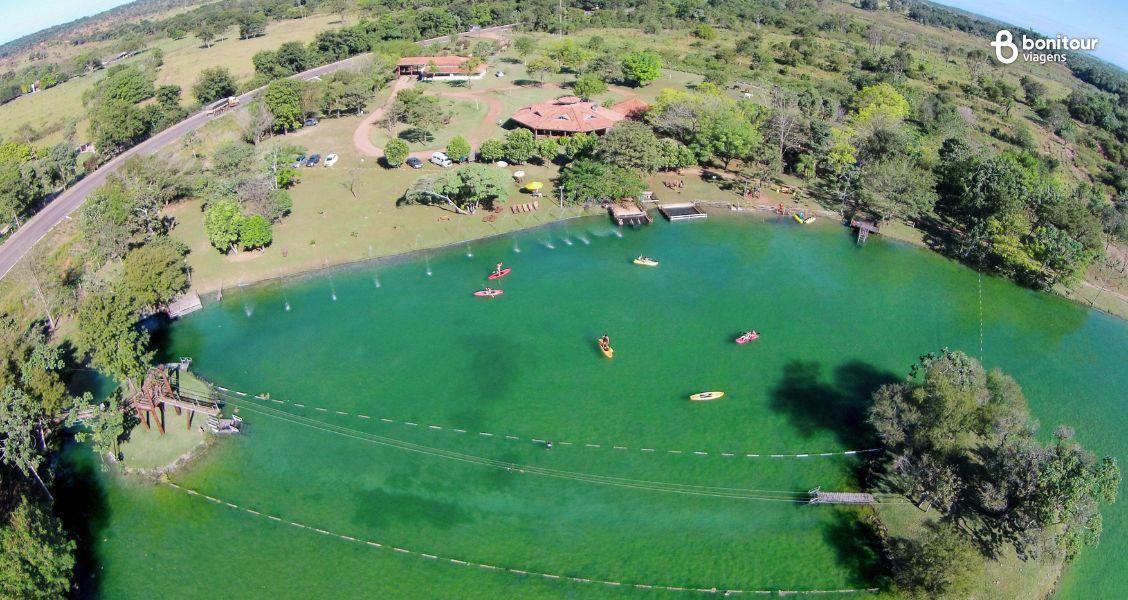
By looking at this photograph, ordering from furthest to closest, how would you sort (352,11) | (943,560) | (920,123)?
1. (352,11)
2. (920,123)
3. (943,560)

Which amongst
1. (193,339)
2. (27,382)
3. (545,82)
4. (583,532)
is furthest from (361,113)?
(583,532)

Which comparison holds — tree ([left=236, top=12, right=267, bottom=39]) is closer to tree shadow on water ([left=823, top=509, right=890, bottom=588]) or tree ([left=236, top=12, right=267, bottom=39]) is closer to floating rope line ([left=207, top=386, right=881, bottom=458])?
floating rope line ([left=207, top=386, right=881, bottom=458])

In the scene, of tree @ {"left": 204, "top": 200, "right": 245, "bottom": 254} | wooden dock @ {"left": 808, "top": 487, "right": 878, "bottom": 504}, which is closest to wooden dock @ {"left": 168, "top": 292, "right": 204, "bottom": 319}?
tree @ {"left": 204, "top": 200, "right": 245, "bottom": 254}

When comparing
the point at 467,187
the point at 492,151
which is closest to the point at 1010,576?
the point at 467,187

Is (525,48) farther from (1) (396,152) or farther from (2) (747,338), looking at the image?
(2) (747,338)

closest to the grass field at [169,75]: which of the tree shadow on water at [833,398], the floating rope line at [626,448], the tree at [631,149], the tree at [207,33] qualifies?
the tree at [207,33]

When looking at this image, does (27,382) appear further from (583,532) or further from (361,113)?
(361,113)

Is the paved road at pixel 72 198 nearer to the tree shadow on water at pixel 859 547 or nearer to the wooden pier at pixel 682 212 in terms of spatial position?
the wooden pier at pixel 682 212
